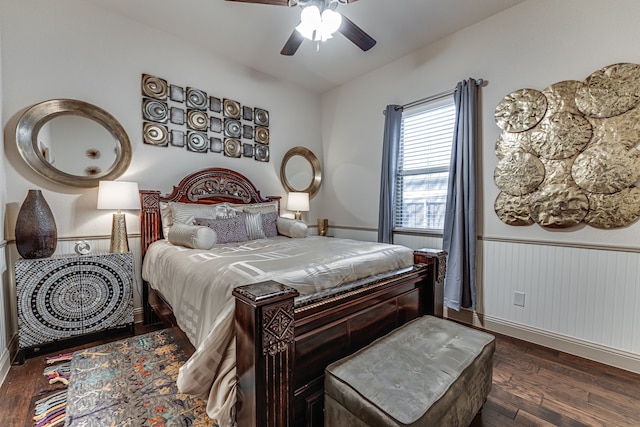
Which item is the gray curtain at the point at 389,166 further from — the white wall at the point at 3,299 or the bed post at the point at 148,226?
the white wall at the point at 3,299

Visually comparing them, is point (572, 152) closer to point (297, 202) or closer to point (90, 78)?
point (297, 202)

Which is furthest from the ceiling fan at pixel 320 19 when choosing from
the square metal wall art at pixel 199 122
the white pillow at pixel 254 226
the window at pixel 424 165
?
the white pillow at pixel 254 226

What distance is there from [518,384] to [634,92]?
222 cm

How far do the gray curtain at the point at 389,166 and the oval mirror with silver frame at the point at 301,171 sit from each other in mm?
1264

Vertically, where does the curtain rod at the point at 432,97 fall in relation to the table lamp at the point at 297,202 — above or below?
above

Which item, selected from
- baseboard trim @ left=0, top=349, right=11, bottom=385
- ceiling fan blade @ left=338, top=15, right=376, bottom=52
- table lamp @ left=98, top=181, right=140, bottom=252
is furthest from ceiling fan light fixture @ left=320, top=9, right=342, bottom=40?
baseboard trim @ left=0, top=349, right=11, bottom=385

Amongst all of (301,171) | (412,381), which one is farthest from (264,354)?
(301,171)

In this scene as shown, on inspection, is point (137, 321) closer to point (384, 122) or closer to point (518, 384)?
point (518, 384)

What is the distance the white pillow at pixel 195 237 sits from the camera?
7.36 ft

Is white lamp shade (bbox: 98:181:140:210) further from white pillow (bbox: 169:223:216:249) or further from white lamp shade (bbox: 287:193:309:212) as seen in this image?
white lamp shade (bbox: 287:193:309:212)

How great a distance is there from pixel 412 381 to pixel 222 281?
3.25 ft

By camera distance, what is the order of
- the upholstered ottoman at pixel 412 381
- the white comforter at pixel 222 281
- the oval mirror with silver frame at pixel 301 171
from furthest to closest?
1. the oval mirror with silver frame at pixel 301 171
2. the white comforter at pixel 222 281
3. the upholstered ottoman at pixel 412 381

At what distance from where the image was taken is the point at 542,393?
1762mm

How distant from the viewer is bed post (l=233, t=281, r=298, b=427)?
3.53ft
